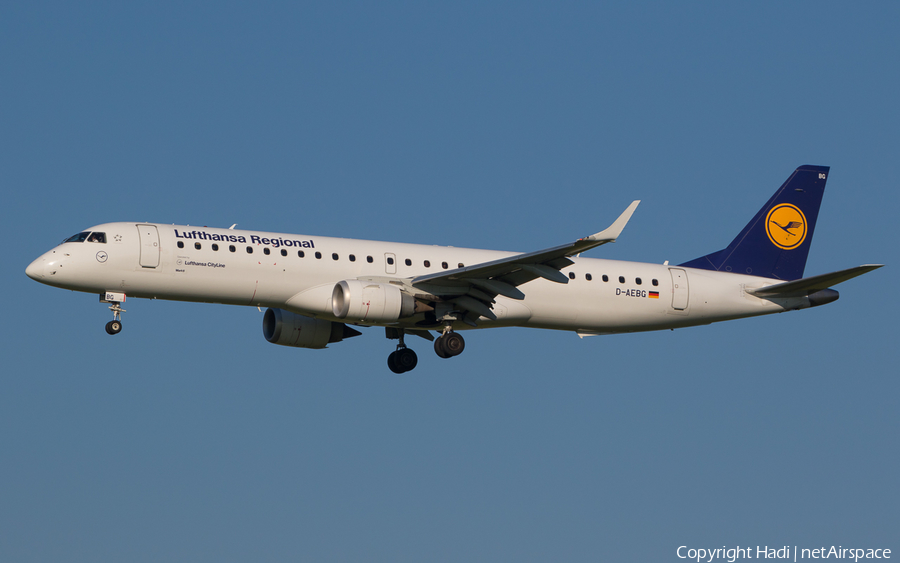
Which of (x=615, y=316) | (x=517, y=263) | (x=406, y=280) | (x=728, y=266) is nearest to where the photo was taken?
(x=517, y=263)

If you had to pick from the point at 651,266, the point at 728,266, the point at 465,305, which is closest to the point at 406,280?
the point at 465,305

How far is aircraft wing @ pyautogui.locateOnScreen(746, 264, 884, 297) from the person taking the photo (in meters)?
36.9

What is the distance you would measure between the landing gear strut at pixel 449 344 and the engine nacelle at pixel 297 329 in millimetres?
4619

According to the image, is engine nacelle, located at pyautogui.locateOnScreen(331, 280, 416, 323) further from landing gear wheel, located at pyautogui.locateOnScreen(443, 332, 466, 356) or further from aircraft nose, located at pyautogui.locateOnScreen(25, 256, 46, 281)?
aircraft nose, located at pyautogui.locateOnScreen(25, 256, 46, 281)

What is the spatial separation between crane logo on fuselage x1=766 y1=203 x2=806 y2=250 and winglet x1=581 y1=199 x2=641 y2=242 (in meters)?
13.7

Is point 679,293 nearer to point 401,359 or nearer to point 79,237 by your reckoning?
point 401,359

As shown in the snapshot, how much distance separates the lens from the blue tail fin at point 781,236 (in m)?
43.7

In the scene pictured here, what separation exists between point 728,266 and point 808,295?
324 cm

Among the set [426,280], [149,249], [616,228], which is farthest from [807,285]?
[149,249]

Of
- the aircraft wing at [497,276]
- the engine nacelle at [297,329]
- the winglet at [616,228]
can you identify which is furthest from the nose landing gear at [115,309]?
the winglet at [616,228]

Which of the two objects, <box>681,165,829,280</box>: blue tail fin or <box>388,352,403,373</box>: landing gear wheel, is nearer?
<box>388,352,403,373</box>: landing gear wheel

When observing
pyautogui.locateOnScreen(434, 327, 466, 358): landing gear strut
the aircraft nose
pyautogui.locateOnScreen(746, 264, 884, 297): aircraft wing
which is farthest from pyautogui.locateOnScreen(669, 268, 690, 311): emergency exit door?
the aircraft nose

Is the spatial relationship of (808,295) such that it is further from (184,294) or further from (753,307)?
(184,294)

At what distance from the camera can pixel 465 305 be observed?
38.1 meters
